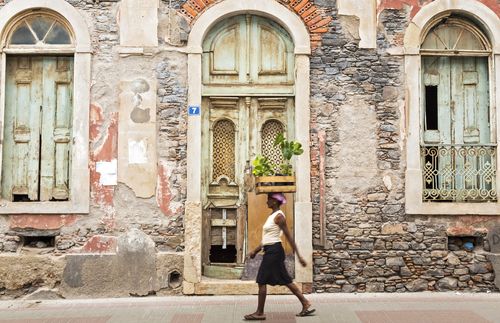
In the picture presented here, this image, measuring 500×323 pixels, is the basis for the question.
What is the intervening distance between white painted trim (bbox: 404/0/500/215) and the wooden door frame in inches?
63.2

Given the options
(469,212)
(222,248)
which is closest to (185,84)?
(222,248)

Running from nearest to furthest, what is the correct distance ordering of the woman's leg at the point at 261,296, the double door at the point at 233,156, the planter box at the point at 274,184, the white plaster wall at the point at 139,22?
1. the woman's leg at the point at 261,296
2. the planter box at the point at 274,184
3. the white plaster wall at the point at 139,22
4. the double door at the point at 233,156

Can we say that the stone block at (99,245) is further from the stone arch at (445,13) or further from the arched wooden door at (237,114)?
the stone arch at (445,13)

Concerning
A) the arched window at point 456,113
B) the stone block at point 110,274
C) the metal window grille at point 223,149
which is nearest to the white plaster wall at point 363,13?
the arched window at point 456,113

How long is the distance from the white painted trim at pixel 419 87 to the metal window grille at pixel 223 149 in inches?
110

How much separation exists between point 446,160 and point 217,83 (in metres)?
3.92

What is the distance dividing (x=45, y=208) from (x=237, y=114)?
11.0 feet

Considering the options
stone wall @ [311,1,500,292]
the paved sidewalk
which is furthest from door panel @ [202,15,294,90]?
the paved sidewalk

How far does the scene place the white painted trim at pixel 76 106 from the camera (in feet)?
28.5

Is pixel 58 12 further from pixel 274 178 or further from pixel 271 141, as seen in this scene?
pixel 274 178

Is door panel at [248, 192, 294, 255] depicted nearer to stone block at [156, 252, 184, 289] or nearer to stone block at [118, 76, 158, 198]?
stone block at [156, 252, 184, 289]

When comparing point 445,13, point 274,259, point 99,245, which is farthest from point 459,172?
point 99,245

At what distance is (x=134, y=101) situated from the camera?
8852 mm

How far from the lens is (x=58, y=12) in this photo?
8922 millimetres
